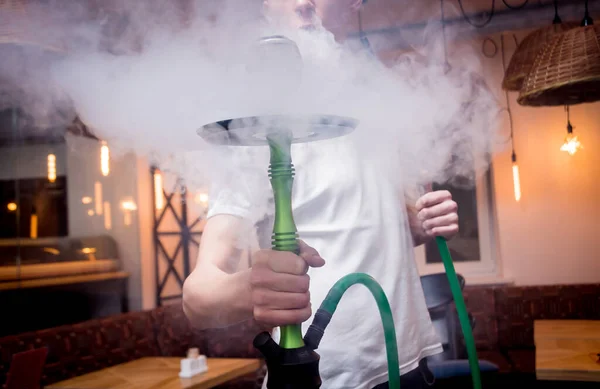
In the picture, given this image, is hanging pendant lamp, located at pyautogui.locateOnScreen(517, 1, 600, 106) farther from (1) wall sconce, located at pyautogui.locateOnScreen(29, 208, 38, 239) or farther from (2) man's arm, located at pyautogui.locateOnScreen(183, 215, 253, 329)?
(1) wall sconce, located at pyautogui.locateOnScreen(29, 208, 38, 239)

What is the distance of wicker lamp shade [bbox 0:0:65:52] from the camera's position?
0.71 m

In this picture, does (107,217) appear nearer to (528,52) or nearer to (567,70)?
(528,52)

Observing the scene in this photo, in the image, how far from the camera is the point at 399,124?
911mm

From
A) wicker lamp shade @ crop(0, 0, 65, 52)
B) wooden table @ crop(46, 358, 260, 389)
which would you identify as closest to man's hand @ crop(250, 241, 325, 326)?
wicker lamp shade @ crop(0, 0, 65, 52)

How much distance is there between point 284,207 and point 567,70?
4.14 feet

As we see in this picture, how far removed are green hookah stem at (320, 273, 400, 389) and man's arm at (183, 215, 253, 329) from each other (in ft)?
0.33

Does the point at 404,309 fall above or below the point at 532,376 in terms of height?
above

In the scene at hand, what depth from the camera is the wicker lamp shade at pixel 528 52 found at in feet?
6.44

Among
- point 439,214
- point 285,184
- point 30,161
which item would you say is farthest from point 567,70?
point 30,161

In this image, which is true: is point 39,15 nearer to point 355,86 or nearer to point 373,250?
point 355,86

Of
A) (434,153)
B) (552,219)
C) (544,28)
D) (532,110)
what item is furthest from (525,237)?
(434,153)

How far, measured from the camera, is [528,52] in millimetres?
2002

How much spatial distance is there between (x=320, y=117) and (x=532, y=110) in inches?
112

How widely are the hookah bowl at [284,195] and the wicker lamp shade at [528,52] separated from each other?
161 centimetres
